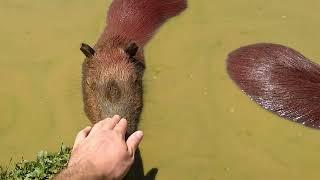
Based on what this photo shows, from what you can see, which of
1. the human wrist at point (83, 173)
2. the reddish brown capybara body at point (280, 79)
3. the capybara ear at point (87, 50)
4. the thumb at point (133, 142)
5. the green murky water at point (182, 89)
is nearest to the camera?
the human wrist at point (83, 173)

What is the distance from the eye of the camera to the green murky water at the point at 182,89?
507 centimetres

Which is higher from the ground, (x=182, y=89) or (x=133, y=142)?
(x=133, y=142)

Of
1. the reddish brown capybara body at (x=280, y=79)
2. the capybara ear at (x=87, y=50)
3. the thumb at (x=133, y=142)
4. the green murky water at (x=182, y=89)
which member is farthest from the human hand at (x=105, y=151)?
the reddish brown capybara body at (x=280, y=79)

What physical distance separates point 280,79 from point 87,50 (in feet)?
6.01

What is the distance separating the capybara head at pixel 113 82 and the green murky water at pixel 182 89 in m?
0.19

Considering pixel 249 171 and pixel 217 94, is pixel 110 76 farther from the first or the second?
pixel 249 171

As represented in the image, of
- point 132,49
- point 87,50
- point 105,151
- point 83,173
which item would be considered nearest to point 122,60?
point 132,49

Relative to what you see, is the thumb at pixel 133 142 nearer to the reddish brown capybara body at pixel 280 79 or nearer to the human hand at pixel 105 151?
the human hand at pixel 105 151

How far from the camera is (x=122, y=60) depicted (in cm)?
529

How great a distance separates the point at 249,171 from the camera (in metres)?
4.96

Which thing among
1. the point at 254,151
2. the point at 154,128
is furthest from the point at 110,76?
the point at 254,151

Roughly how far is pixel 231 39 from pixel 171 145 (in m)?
1.40

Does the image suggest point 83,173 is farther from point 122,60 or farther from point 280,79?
point 280,79

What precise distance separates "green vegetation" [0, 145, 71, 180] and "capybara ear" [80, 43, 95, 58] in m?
0.89
